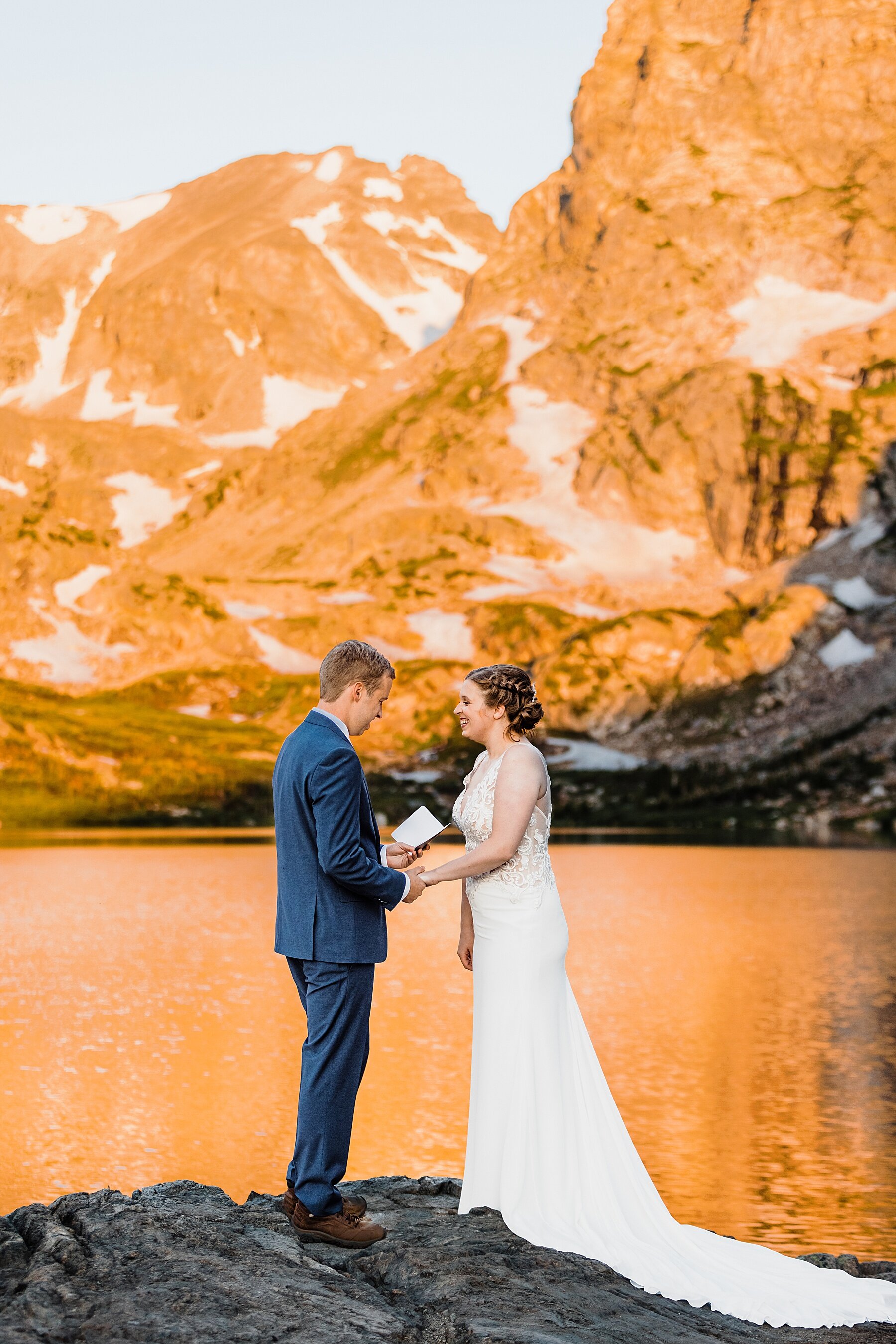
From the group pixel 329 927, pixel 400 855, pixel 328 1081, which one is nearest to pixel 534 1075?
pixel 328 1081

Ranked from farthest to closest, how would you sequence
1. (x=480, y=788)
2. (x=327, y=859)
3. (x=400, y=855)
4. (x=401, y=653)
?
(x=401, y=653) → (x=480, y=788) → (x=400, y=855) → (x=327, y=859)

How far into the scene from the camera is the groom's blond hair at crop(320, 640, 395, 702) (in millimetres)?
10242

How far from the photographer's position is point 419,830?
433 inches

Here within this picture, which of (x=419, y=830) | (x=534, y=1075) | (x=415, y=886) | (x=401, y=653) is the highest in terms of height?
(x=401, y=653)

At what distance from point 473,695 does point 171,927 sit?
41406 millimetres

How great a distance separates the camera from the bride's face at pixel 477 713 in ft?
35.9

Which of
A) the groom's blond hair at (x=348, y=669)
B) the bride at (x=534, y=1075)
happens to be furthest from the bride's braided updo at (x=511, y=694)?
the groom's blond hair at (x=348, y=669)

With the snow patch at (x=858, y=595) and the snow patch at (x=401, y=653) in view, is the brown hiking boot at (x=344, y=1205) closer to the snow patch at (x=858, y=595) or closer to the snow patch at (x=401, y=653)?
the snow patch at (x=858, y=595)

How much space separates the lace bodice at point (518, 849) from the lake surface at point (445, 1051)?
28.8ft

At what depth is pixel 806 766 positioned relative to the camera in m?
147

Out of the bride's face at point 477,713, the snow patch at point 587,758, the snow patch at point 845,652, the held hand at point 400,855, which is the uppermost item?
the snow patch at point 845,652

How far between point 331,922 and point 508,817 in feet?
5.35

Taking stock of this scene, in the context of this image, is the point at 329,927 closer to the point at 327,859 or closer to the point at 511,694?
the point at 327,859

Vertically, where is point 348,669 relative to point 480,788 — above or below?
above
